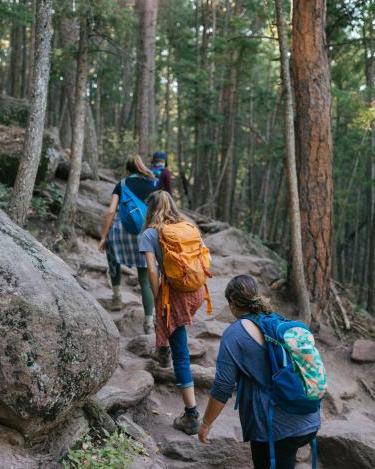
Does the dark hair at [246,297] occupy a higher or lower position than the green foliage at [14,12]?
lower

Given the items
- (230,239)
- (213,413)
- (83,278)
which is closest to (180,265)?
(213,413)

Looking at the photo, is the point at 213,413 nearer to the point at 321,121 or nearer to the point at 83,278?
the point at 83,278

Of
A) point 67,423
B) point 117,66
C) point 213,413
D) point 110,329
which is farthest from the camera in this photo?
point 117,66

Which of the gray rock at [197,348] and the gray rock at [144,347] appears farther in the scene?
the gray rock at [197,348]

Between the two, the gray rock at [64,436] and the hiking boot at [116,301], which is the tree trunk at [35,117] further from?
the gray rock at [64,436]

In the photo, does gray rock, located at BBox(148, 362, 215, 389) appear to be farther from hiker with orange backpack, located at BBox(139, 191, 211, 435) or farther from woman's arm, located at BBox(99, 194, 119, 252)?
woman's arm, located at BBox(99, 194, 119, 252)

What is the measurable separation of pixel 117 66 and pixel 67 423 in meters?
23.4

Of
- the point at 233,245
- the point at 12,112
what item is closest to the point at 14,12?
the point at 12,112

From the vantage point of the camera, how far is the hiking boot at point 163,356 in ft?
17.3

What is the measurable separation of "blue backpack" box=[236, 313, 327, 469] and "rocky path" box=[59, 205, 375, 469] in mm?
1533

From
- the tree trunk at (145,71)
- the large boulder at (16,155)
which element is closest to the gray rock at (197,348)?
the large boulder at (16,155)

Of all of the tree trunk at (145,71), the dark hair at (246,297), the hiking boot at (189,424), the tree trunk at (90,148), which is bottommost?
the hiking boot at (189,424)

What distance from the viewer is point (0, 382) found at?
338 cm

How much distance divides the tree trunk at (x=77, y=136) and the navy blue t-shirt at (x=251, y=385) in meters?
6.45
